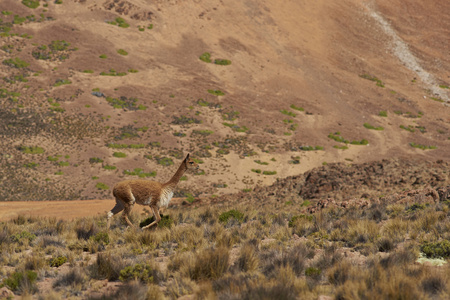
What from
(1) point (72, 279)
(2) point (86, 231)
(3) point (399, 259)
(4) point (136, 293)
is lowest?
(2) point (86, 231)

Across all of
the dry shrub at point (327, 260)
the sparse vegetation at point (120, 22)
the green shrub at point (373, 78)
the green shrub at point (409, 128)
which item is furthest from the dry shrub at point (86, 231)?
the green shrub at point (373, 78)

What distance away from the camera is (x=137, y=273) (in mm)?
9430

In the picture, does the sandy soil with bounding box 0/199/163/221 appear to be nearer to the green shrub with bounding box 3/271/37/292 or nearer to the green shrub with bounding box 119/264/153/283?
the green shrub with bounding box 119/264/153/283

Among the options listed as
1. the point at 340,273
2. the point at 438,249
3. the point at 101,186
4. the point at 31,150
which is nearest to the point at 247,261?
the point at 340,273

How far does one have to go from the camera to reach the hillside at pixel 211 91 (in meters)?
34.2

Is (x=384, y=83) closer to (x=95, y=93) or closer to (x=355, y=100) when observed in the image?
(x=355, y=100)

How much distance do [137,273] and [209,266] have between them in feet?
5.33

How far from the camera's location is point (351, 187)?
23797 mm

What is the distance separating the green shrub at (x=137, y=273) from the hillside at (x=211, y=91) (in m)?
20.4

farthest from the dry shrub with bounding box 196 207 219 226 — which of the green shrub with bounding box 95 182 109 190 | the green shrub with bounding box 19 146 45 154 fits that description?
the green shrub with bounding box 19 146 45 154

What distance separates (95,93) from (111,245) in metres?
33.2

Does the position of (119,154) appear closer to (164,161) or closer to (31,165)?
(164,161)

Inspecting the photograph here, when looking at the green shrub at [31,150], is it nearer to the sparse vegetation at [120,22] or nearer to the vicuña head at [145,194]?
the vicuña head at [145,194]

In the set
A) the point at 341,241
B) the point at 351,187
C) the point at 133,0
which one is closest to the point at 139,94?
the point at 133,0
